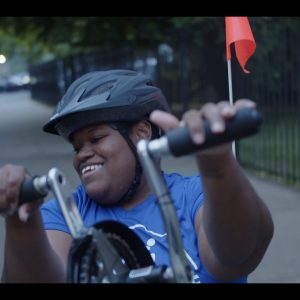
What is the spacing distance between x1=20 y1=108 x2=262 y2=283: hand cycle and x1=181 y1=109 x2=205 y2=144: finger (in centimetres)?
1

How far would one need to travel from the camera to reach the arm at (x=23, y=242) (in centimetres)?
142

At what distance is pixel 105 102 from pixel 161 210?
28.3 inches

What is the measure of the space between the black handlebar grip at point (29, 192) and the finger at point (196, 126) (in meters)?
0.37

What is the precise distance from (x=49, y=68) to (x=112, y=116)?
2469cm

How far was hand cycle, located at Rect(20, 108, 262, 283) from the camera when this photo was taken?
125 centimetres

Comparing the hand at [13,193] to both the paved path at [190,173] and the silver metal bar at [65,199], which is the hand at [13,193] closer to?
the silver metal bar at [65,199]

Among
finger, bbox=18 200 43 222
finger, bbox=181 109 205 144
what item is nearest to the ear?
finger, bbox=18 200 43 222

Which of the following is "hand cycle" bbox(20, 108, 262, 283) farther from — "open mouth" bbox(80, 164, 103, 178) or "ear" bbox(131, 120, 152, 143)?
"ear" bbox(131, 120, 152, 143)

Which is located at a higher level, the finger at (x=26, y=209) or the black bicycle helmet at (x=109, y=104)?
the black bicycle helmet at (x=109, y=104)

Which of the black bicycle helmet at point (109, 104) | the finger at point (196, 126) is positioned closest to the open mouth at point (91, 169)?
the black bicycle helmet at point (109, 104)
